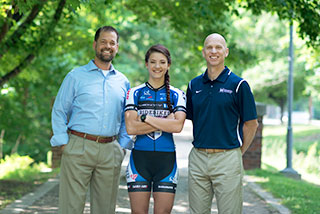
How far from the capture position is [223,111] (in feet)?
14.2

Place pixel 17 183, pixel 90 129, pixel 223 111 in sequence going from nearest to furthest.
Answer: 1. pixel 223 111
2. pixel 90 129
3. pixel 17 183

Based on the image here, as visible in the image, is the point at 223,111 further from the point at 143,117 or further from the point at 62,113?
the point at 62,113

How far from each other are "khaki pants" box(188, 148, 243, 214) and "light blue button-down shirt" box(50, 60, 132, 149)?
1.04 metres

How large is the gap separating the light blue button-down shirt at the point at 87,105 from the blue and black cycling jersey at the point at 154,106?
427 mm

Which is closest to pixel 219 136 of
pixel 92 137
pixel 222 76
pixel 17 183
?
pixel 222 76

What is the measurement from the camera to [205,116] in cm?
436

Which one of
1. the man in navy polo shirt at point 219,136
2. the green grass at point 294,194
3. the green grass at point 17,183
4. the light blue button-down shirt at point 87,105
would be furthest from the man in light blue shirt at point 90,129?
the green grass at point 294,194

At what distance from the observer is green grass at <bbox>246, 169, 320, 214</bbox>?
757cm

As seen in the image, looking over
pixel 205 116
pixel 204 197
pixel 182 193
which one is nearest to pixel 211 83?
pixel 205 116

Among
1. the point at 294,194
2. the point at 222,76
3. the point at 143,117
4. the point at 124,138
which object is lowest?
the point at 294,194

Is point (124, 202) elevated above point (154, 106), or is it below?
below

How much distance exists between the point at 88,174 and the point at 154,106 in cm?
105

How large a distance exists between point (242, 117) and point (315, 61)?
862 cm

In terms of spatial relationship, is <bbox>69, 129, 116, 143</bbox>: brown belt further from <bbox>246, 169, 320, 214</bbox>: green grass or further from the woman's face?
<bbox>246, 169, 320, 214</bbox>: green grass
